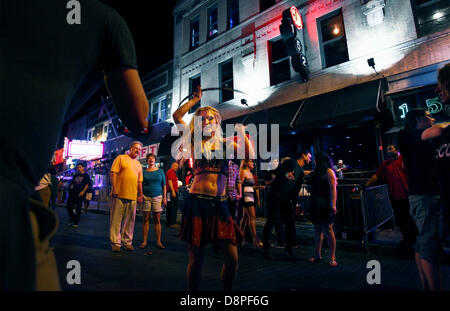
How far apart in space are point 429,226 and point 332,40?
10102 mm

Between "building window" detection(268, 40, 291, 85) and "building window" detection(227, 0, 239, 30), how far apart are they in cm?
332

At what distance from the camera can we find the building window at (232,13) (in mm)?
14445

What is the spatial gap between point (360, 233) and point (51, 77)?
22.6 ft

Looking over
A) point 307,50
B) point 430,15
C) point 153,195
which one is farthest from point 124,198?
point 430,15

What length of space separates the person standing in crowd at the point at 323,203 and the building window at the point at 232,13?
12.2 metres

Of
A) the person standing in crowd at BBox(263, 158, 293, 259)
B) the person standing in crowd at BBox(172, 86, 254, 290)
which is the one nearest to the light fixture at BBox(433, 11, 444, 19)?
the person standing in crowd at BBox(263, 158, 293, 259)

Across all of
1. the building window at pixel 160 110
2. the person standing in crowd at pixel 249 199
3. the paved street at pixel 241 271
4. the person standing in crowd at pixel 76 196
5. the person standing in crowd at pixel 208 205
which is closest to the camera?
the person standing in crowd at pixel 208 205

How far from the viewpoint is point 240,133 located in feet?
9.17

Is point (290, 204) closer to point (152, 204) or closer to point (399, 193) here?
point (399, 193)

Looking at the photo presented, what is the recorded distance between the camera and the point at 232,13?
14680 mm

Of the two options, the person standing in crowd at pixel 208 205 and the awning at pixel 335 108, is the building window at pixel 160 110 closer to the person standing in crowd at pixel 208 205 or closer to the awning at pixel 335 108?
the awning at pixel 335 108

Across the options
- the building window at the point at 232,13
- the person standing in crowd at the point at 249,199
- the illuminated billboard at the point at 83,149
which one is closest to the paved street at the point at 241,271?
the person standing in crowd at the point at 249,199

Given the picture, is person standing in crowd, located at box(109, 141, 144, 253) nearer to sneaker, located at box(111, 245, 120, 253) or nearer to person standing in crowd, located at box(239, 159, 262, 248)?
sneaker, located at box(111, 245, 120, 253)
